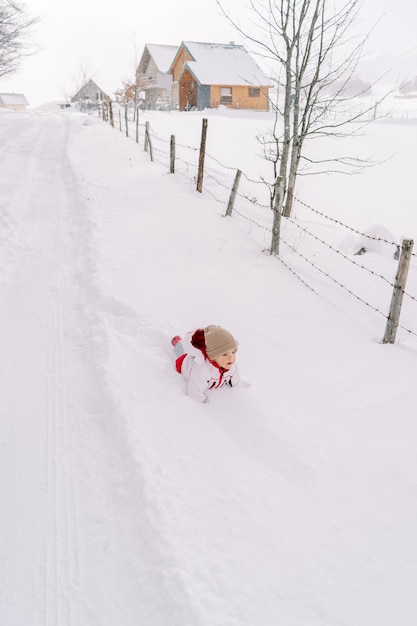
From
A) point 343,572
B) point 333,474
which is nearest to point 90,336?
point 333,474

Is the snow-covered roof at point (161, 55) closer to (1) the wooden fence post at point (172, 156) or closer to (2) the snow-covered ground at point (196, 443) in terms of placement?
(1) the wooden fence post at point (172, 156)

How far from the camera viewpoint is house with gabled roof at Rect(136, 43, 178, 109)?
53.0 m

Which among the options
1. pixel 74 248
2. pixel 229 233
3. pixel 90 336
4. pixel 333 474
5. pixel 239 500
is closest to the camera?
pixel 239 500

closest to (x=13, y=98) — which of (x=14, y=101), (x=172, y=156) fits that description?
(x=14, y=101)

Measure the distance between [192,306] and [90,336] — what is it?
1500 mm

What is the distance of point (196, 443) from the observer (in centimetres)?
336

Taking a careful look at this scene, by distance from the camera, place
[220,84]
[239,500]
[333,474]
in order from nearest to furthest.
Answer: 1. [239,500]
2. [333,474]
3. [220,84]

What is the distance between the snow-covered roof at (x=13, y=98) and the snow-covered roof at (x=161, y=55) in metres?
72.5

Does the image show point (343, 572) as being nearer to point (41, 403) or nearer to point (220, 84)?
point (41, 403)

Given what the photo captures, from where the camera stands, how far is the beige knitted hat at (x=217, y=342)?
3572 millimetres

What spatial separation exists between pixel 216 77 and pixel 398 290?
43.8 m

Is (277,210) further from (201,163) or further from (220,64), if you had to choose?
(220,64)

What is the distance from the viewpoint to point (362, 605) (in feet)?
7.70

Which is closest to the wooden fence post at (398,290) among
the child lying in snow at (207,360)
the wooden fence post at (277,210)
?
the child lying in snow at (207,360)
